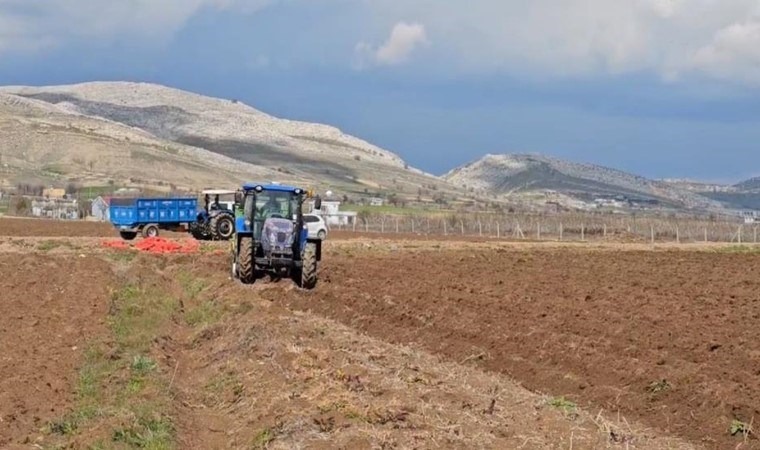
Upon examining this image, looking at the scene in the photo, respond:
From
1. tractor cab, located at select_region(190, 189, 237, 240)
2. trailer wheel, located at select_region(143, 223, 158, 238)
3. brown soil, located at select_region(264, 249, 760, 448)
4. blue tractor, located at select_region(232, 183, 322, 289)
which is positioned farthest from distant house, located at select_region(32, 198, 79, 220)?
blue tractor, located at select_region(232, 183, 322, 289)

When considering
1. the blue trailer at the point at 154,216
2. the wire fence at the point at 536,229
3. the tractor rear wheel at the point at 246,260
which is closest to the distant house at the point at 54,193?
the wire fence at the point at 536,229

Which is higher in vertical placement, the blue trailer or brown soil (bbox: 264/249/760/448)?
the blue trailer

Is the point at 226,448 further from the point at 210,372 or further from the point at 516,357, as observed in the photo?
the point at 516,357

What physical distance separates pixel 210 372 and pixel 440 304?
7.64m

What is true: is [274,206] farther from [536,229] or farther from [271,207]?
[536,229]

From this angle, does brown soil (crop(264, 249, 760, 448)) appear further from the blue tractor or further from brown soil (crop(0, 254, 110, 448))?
brown soil (crop(0, 254, 110, 448))

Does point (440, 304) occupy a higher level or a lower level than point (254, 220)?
lower

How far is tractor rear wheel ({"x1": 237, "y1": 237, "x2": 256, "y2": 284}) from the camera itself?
26.5m

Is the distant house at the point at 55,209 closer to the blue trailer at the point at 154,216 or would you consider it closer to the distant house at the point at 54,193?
the distant house at the point at 54,193

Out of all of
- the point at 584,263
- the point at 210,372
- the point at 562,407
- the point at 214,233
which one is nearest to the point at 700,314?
the point at 562,407

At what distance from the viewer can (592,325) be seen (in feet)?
60.0

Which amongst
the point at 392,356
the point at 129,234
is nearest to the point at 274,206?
the point at 392,356

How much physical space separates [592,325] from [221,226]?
100 feet

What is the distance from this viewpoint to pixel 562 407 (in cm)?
1230
